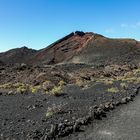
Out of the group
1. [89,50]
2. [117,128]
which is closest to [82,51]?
[89,50]

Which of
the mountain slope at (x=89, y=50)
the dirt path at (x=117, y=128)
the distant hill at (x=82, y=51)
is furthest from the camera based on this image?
the distant hill at (x=82, y=51)

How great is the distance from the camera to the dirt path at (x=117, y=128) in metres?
11.4

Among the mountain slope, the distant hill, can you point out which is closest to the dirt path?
the distant hill

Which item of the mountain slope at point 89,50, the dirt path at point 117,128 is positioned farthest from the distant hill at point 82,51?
the dirt path at point 117,128

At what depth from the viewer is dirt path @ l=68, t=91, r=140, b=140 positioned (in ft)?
37.4

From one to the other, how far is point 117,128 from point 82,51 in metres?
64.3

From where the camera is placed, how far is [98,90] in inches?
938

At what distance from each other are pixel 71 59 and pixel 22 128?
6230 cm

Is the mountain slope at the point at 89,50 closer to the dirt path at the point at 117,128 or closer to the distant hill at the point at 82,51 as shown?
the distant hill at the point at 82,51

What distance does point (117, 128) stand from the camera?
41.1ft

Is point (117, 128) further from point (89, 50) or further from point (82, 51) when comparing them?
point (82, 51)

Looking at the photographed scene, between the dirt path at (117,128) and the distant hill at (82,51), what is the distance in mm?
49830

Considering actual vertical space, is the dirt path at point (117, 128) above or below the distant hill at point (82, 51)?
below

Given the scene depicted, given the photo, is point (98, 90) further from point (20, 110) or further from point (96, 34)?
point (96, 34)
